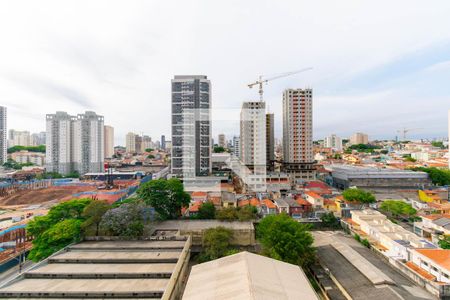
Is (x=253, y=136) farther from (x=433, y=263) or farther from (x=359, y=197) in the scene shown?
(x=433, y=263)

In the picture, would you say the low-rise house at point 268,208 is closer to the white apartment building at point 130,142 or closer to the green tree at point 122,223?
the green tree at point 122,223

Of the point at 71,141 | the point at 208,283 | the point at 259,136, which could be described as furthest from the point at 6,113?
the point at 208,283

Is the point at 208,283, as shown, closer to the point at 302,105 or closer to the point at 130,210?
the point at 130,210

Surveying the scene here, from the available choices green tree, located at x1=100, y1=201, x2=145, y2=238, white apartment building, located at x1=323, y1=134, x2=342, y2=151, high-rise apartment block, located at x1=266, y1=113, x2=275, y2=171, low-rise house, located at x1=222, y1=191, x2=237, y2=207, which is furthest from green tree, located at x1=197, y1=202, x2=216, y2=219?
white apartment building, located at x1=323, y1=134, x2=342, y2=151

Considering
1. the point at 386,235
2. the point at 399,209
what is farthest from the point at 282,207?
the point at 399,209

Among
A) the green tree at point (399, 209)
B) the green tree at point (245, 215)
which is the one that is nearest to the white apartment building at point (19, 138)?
the green tree at point (245, 215)

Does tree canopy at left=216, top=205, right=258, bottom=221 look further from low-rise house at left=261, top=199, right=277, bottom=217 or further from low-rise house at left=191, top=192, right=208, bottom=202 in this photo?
low-rise house at left=191, top=192, right=208, bottom=202
